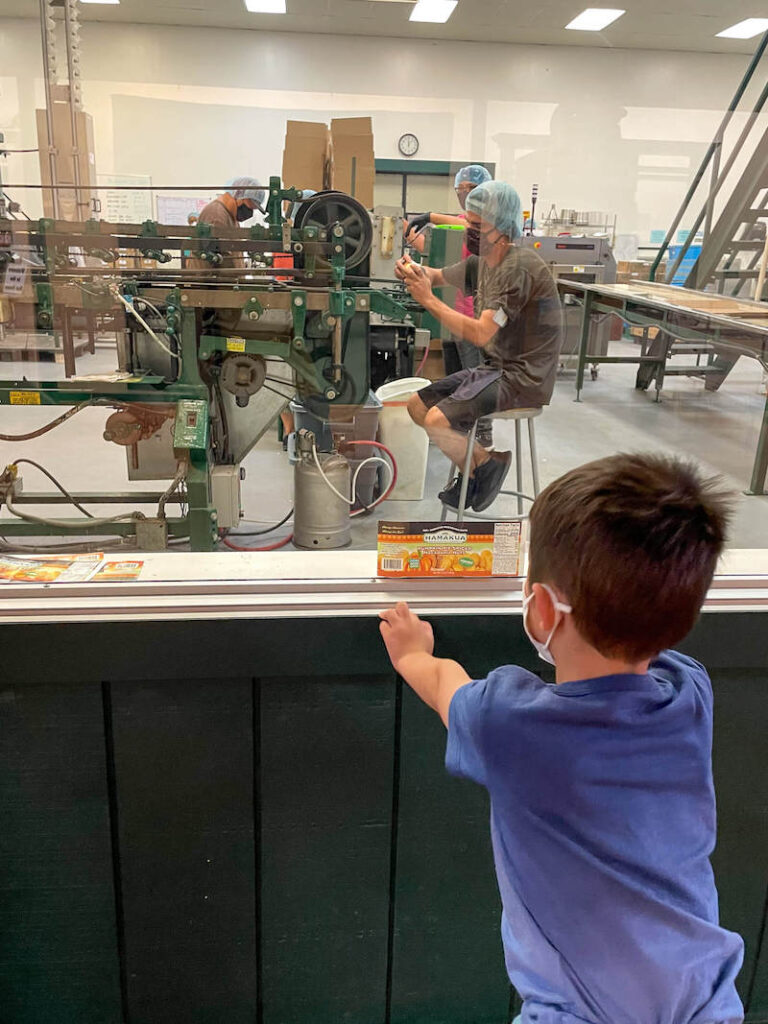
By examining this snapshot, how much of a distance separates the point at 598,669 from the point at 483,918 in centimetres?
65

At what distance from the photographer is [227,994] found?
1.21 meters

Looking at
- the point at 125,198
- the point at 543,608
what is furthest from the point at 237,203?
the point at 543,608

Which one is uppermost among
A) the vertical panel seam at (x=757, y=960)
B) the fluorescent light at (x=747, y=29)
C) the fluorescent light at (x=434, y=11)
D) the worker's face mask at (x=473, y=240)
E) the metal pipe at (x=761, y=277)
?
the fluorescent light at (x=747, y=29)

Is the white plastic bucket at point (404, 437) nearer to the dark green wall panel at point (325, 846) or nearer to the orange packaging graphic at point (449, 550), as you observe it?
the orange packaging graphic at point (449, 550)

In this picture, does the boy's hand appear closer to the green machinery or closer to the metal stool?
the metal stool

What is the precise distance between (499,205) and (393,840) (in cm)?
98

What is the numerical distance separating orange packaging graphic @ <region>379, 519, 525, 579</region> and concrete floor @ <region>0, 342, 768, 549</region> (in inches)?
3.5

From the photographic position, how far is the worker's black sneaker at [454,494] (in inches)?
58.8

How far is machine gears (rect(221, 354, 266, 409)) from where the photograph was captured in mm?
2207

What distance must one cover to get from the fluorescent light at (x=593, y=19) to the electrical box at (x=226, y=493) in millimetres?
1344

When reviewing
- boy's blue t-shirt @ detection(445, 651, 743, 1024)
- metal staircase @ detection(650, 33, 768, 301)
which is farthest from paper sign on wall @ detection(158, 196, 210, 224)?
boy's blue t-shirt @ detection(445, 651, 743, 1024)

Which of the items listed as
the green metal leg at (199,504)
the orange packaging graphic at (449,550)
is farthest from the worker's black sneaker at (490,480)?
the green metal leg at (199,504)

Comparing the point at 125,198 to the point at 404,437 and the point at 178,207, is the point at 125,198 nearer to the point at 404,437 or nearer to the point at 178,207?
the point at 178,207

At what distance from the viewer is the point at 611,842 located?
0.71 meters
